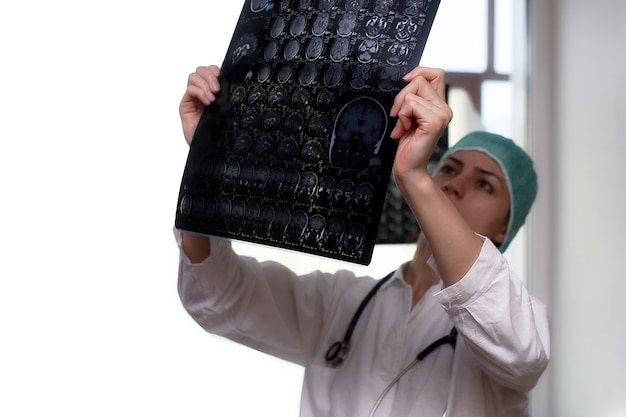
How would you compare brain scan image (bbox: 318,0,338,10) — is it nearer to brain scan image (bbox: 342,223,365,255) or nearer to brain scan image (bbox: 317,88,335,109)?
brain scan image (bbox: 317,88,335,109)

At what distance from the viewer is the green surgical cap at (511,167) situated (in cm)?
118

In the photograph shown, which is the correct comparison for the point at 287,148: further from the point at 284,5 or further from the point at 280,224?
the point at 284,5

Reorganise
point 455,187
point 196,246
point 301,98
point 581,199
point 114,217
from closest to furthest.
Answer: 1. point 301,98
2. point 196,246
3. point 455,187
4. point 114,217
5. point 581,199

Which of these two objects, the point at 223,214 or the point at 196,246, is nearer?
the point at 223,214

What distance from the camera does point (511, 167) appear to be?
118 cm

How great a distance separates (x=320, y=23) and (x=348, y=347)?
498 mm

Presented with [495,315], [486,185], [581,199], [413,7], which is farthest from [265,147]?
[581,199]

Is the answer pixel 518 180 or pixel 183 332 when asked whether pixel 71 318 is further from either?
pixel 518 180

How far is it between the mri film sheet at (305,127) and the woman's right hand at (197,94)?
0.01m

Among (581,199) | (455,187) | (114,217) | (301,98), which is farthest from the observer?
(581,199)

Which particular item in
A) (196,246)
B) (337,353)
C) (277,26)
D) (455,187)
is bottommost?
(337,353)

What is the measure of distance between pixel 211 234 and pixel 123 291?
23.7 inches

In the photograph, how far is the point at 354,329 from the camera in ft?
3.63

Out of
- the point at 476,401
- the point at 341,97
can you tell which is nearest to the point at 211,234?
the point at 341,97
